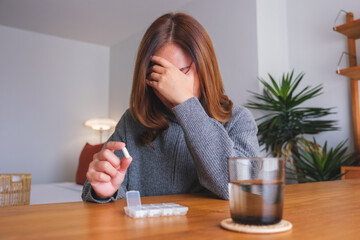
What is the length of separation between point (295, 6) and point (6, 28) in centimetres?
371

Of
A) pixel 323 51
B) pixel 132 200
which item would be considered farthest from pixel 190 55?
pixel 323 51

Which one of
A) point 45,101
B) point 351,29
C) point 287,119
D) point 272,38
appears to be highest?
point 272,38

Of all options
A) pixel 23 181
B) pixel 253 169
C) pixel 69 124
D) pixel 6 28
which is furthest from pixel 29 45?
pixel 253 169

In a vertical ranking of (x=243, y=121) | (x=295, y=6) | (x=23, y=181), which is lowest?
(x=23, y=181)

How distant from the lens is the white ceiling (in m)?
3.85

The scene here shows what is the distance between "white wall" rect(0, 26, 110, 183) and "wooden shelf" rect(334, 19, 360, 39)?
3684 millimetres

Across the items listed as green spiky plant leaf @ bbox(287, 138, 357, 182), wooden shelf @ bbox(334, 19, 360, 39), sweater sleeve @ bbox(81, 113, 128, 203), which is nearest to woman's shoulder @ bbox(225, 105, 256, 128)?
sweater sleeve @ bbox(81, 113, 128, 203)

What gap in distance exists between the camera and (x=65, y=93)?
15.9 ft

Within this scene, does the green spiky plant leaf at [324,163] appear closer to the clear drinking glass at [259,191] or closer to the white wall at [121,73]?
the clear drinking glass at [259,191]

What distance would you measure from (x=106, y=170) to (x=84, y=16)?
3912 mm

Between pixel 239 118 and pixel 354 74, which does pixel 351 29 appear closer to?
pixel 354 74

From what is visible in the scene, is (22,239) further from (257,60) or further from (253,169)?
(257,60)

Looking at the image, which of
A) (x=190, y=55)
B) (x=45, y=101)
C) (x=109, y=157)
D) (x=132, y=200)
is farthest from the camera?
(x=45, y=101)

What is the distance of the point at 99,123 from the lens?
180 inches
